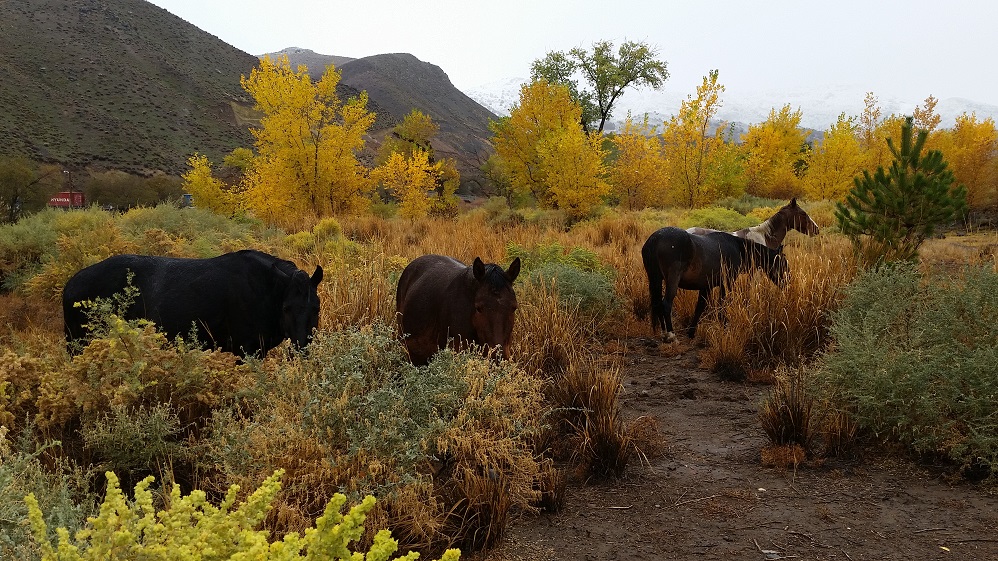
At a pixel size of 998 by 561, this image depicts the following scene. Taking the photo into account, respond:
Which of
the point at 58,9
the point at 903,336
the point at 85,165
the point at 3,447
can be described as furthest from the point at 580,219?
the point at 58,9

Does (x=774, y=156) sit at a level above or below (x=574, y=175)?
above

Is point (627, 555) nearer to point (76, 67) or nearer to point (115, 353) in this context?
point (115, 353)

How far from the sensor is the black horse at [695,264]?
6.80m

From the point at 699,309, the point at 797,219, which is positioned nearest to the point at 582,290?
the point at 699,309

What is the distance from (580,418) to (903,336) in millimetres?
2709

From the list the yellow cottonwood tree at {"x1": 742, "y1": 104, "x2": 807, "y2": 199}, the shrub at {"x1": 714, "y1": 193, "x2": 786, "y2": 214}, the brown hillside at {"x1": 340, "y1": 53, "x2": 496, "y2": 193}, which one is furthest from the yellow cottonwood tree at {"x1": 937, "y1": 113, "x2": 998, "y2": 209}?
the brown hillside at {"x1": 340, "y1": 53, "x2": 496, "y2": 193}

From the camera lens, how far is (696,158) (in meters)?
22.6

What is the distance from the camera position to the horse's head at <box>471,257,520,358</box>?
11.4 feet

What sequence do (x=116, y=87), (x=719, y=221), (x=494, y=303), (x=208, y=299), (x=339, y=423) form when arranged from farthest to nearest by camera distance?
(x=116, y=87) → (x=719, y=221) → (x=208, y=299) → (x=494, y=303) → (x=339, y=423)

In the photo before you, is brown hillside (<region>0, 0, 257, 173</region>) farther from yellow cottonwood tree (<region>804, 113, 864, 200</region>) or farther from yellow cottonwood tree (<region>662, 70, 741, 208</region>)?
yellow cottonwood tree (<region>804, 113, 864, 200</region>)

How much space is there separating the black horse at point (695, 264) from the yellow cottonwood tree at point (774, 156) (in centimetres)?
2267

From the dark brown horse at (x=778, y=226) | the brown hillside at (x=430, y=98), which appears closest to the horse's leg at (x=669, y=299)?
the dark brown horse at (x=778, y=226)

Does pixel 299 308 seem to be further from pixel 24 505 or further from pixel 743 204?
pixel 743 204

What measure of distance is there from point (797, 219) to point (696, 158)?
49.8 ft
